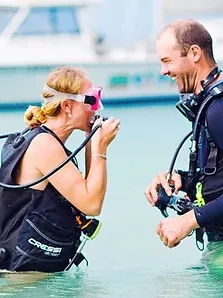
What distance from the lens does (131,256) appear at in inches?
234

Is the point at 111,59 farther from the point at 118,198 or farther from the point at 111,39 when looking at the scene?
the point at 118,198

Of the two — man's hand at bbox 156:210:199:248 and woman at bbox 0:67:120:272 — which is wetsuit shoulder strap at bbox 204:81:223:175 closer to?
man's hand at bbox 156:210:199:248

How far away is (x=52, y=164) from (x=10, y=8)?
16.4 metres

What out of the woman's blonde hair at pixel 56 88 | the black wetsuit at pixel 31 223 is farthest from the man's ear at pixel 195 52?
the black wetsuit at pixel 31 223

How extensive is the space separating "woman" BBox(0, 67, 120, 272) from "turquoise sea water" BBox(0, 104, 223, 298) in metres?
0.12

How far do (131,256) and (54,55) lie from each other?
14.1 m

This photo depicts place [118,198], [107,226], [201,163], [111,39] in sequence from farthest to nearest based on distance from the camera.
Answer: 1. [111,39]
2. [118,198]
3. [107,226]
4. [201,163]

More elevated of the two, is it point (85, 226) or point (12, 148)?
point (12, 148)

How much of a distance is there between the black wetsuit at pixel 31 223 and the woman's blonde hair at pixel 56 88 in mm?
66

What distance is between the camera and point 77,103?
162 inches

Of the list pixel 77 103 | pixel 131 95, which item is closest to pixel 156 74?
pixel 131 95

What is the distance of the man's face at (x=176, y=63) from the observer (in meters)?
3.87

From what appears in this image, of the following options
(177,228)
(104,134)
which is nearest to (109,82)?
(104,134)

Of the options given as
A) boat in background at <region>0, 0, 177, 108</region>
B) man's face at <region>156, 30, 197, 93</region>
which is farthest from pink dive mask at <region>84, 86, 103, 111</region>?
boat in background at <region>0, 0, 177, 108</region>
